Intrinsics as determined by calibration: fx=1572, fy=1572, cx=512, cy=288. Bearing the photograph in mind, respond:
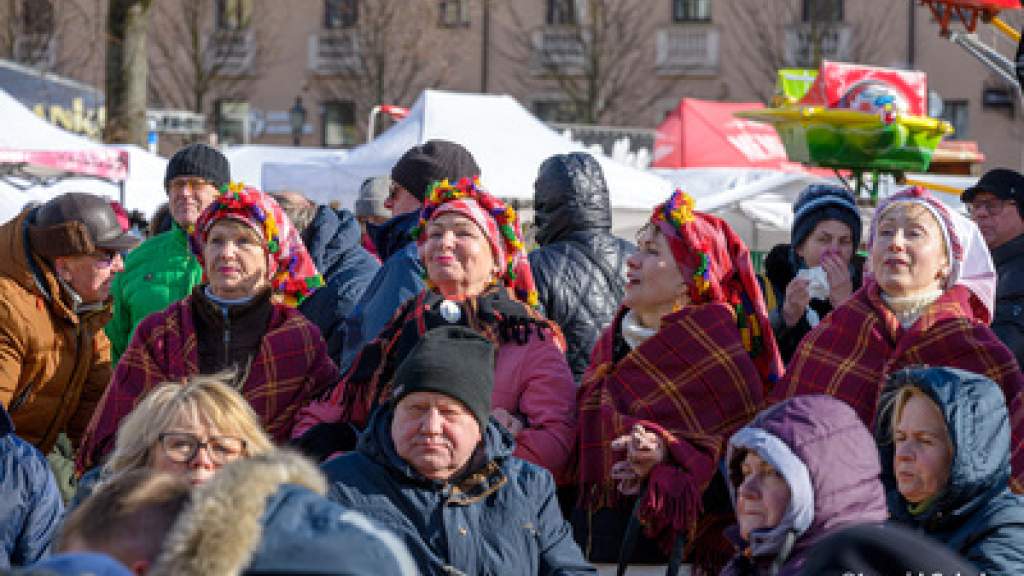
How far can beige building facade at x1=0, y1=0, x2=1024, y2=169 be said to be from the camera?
34156 millimetres

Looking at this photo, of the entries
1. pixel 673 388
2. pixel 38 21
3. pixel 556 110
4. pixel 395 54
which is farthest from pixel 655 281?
pixel 556 110

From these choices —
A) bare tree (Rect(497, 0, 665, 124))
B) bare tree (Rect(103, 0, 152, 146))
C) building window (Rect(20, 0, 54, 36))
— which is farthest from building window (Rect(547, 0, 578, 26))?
bare tree (Rect(103, 0, 152, 146))

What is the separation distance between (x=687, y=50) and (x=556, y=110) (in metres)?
3.33

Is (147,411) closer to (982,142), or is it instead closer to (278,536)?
(278,536)

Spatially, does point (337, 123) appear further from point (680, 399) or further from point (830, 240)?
point (680, 399)

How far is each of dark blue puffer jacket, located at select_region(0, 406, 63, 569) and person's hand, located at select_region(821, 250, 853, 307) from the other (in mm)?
2664

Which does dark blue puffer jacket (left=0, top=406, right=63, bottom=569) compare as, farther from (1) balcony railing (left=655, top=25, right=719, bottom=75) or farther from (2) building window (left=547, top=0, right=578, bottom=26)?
(2) building window (left=547, top=0, right=578, bottom=26)

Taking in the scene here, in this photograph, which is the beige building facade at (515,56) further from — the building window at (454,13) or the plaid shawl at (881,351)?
the plaid shawl at (881,351)

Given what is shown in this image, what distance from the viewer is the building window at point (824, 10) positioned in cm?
3462

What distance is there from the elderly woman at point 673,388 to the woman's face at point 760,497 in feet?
2.79

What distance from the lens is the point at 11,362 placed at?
5.35m

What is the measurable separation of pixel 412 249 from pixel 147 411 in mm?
1572

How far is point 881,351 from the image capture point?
14.5 ft

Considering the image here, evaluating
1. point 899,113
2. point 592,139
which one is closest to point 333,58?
point 592,139
